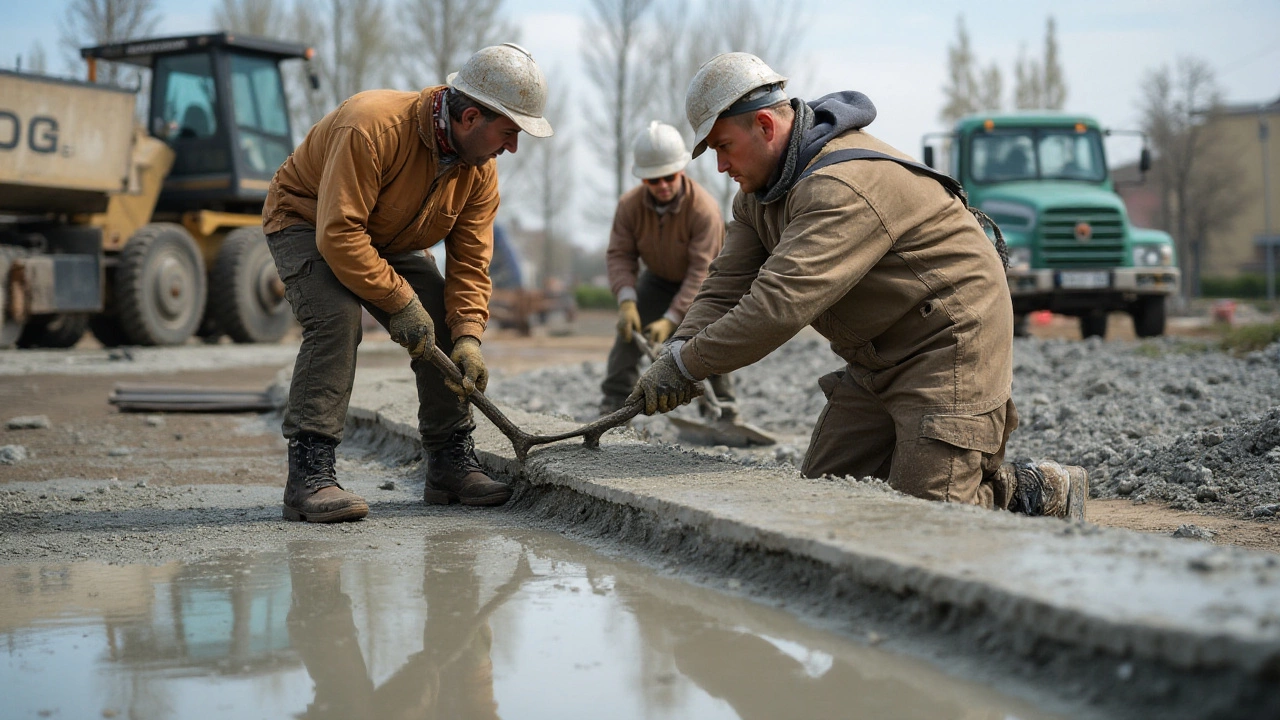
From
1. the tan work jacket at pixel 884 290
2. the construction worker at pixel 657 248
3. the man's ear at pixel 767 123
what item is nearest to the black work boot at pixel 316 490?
the tan work jacket at pixel 884 290

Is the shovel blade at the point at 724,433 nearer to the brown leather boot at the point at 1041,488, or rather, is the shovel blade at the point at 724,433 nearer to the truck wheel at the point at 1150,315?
the brown leather boot at the point at 1041,488

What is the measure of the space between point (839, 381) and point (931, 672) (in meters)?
1.97

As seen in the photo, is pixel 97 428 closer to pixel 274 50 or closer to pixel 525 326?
pixel 274 50

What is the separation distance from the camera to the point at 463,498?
4.09 m

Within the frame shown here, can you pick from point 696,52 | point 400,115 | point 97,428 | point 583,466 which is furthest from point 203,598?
point 696,52

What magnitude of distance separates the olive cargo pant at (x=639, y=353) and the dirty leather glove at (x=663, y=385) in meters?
2.82

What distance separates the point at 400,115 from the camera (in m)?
3.66

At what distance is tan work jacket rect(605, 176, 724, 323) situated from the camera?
6.12 m

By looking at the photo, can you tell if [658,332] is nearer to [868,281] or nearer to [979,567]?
[868,281]

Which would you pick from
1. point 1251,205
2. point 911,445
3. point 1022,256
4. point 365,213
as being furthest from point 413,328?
point 1251,205

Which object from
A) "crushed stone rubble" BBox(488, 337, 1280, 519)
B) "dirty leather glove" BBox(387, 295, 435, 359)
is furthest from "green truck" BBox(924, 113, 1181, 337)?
"dirty leather glove" BBox(387, 295, 435, 359)

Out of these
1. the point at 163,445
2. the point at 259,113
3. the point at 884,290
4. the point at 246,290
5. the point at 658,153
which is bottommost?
the point at 163,445

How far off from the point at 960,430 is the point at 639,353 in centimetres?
322

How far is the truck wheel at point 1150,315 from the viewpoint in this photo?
12.8 m
